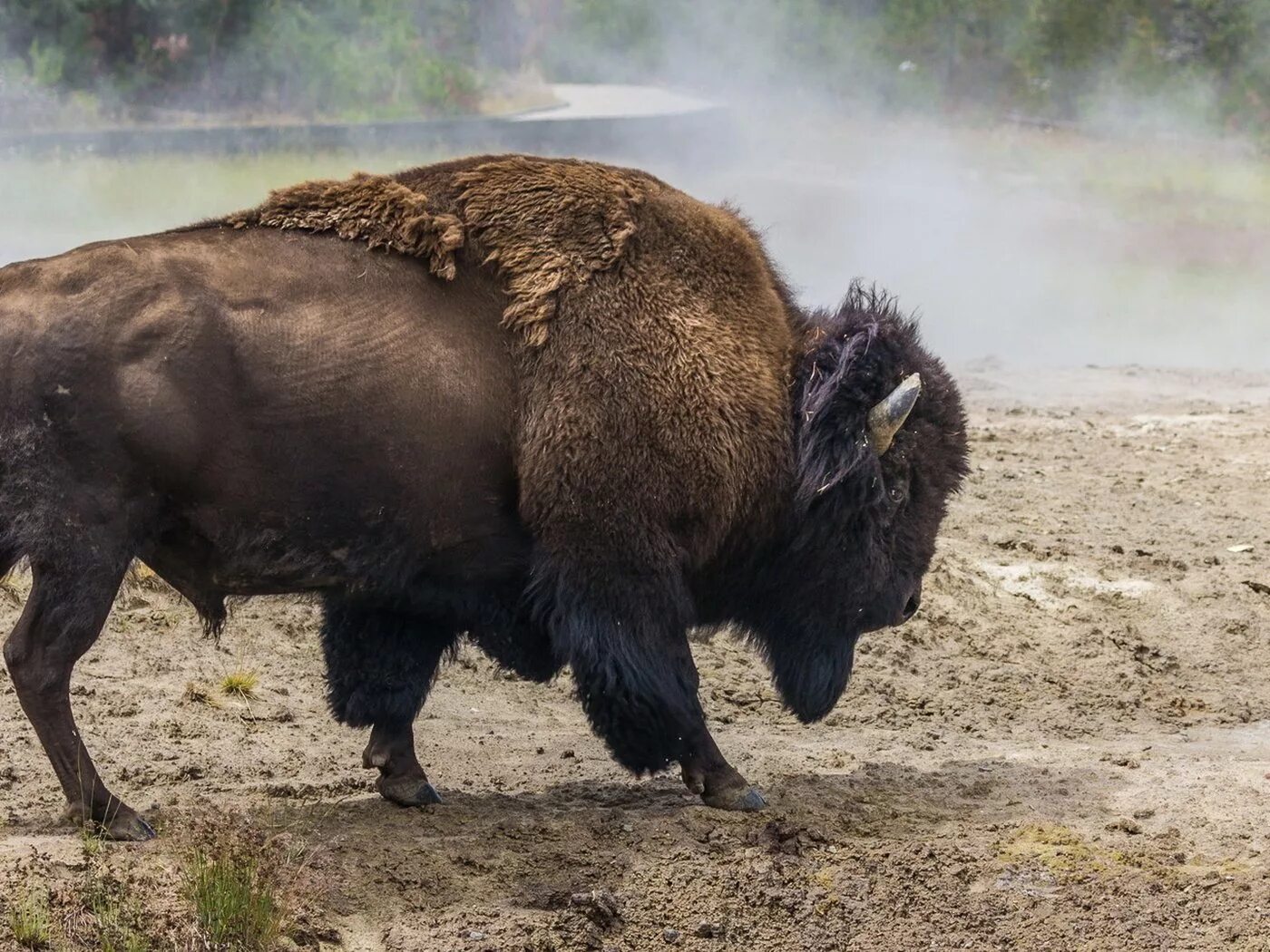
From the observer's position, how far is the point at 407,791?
17.7 feet

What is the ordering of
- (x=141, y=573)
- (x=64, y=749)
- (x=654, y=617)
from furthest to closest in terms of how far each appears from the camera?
(x=141, y=573), (x=654, y=617), (x=64, y=749)

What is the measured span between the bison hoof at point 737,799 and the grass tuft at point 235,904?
62.2 inches

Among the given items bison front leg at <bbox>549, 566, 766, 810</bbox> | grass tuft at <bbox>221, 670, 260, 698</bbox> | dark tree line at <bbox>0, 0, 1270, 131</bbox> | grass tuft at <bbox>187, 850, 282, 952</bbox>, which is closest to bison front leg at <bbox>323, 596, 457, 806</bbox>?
bison front leg at <bbox>549, 566, 766, 810</bbox>

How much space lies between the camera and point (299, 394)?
4.71 metres

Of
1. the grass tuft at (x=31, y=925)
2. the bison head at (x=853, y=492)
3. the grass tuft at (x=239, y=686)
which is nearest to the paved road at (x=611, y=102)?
the grass tuft at (x=239, y=686)

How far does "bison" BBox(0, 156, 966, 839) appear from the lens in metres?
4.58

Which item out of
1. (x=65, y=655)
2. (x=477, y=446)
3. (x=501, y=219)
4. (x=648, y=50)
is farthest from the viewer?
(x=648, y=50)

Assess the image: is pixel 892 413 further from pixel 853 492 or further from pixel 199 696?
pixel 199 696

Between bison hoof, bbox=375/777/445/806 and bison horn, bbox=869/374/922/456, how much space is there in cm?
179

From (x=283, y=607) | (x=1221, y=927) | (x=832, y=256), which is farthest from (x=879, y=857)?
(x=832, y=256)

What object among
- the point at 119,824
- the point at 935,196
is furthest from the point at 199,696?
the point at 935,196

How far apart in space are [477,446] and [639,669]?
0.82 meters

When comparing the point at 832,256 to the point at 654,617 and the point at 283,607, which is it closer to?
the point at 283,607

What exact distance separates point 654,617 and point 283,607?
8.22 ft
